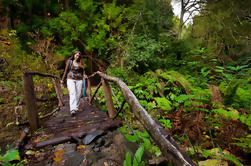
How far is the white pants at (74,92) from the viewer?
358 cm

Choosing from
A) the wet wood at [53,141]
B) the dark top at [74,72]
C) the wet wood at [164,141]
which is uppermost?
the dark top at [74,72]

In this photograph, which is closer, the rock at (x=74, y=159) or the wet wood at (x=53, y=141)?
the rock at (x=74, y=159)

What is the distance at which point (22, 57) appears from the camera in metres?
7.72

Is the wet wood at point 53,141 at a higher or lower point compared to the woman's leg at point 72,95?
lower

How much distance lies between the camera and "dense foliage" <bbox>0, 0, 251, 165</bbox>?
339cm

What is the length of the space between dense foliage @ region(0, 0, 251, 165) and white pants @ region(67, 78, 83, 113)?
1.74 metres

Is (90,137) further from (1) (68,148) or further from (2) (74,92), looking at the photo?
(2) (74,92)

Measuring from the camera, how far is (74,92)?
12.2 feet

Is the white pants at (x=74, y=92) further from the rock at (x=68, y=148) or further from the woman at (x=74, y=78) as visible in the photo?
the rock at (x=68, y=148)

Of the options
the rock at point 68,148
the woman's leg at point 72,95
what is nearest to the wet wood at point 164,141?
the rock at point 68,148

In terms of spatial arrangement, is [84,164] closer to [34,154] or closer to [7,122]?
[34,154]

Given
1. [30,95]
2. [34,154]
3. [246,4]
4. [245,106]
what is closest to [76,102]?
[30,95]

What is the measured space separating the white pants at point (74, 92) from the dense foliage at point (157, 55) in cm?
174

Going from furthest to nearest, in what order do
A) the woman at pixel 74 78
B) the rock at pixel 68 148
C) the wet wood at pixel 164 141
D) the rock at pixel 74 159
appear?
the woman at pixel 74 78
the rock at pixel 68 148
the rock at pixel 74 159
the wet wood at pixel 164 141
